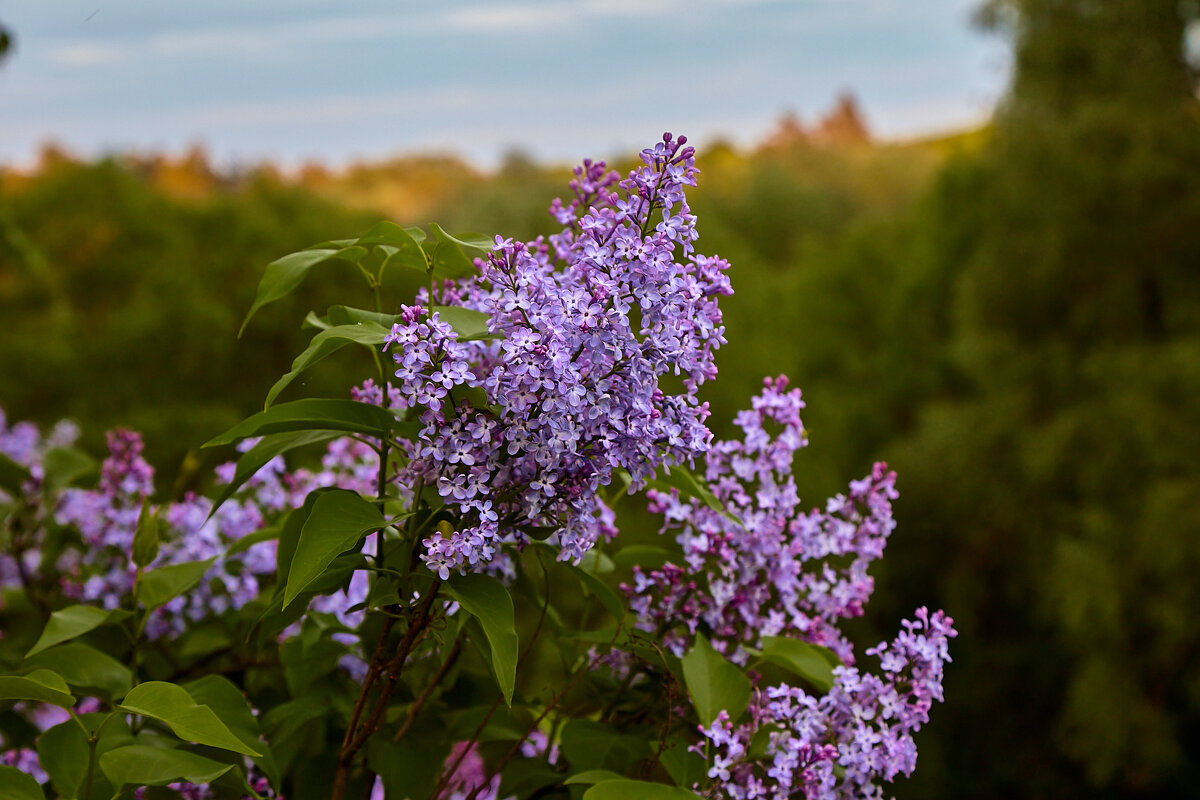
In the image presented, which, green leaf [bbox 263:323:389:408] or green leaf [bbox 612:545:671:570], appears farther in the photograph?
green leaf [bbox 612:545:671:570]

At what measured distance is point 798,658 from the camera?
4.34ft

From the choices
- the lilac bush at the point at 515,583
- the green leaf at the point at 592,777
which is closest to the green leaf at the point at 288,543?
the lilac bush at the point at 515,583

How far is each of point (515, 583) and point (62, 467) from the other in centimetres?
112

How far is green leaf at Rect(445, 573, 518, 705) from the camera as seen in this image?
102cm

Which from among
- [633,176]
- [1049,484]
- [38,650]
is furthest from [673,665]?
[1049,484]

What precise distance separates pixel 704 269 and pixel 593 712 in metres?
0.73

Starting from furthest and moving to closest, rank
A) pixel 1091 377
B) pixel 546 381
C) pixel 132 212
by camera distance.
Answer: pixel 132 212
pixel 1091 377
pixel 546 381

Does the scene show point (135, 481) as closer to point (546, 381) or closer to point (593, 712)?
point (593, 712)

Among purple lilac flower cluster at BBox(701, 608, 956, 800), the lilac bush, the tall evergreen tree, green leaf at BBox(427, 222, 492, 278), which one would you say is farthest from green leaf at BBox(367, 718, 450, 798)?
the tall evergreen tree

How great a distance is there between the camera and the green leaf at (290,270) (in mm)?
1157

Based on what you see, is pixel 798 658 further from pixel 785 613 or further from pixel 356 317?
pixel 356 317

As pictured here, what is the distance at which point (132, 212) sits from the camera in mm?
18703

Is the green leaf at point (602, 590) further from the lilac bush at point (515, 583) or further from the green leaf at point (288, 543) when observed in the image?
the green leaf at point (288, 543)

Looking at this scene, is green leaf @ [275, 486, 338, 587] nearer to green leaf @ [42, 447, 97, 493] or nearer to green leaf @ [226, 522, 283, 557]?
green leaf @ [226, 522, 283, 557]
